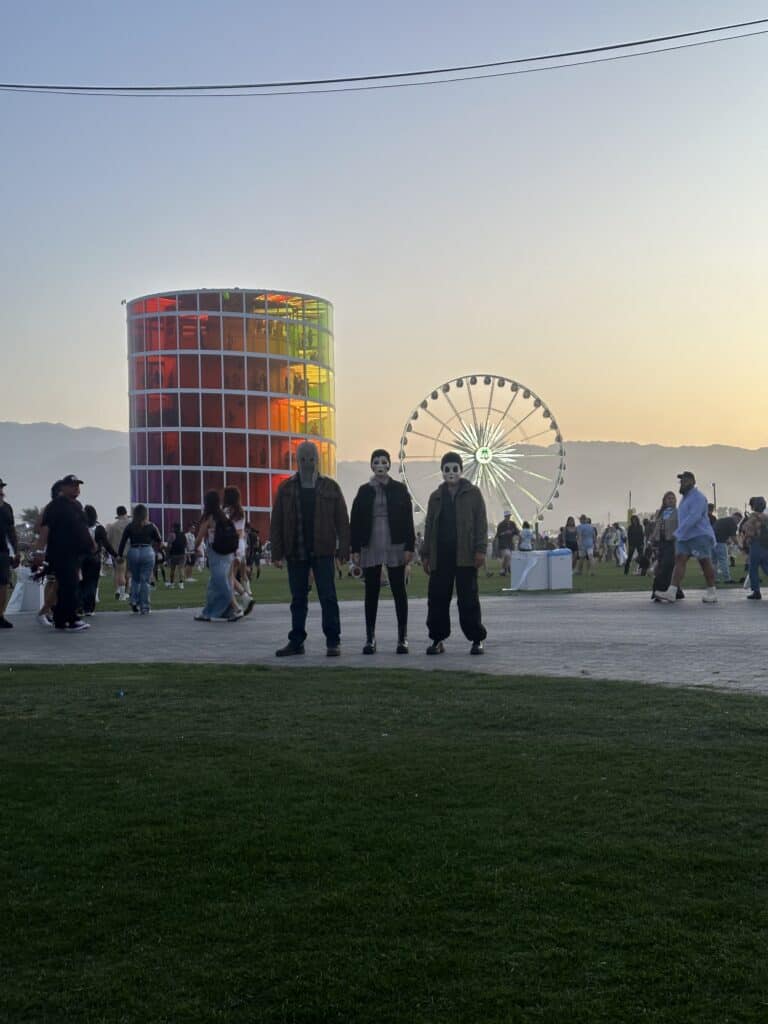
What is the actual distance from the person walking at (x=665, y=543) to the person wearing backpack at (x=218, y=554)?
7341mm

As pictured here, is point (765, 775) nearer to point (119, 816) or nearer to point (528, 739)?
point (528, 739)

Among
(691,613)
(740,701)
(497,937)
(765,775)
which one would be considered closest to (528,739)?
(765,775)

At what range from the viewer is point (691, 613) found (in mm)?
17688

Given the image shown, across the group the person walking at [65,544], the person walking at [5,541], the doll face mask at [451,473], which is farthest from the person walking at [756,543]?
the person walking at [5,541]

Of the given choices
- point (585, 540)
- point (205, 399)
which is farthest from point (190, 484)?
point (585, 540)

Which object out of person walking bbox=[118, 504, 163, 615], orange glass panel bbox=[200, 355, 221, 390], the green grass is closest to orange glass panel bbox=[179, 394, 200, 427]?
orange glass panel bbox=[200, 355, 221, 390]

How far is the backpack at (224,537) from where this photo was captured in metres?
17.5

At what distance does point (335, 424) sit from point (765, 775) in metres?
92.5

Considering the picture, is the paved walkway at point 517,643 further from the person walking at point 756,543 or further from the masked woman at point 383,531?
the person walking at point 756,543

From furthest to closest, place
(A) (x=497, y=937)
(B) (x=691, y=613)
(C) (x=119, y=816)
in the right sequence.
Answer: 1. (B) (x=691, y=613)
2. (C) (x=119, y=816)
3. (A) (x=497, y=937)

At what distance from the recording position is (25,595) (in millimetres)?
22172

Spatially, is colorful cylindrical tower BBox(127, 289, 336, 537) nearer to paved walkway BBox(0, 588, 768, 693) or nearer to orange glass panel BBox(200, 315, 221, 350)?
orange glass panel BBox(200, 315, 221, 350)

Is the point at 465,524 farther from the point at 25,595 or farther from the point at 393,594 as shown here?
the point at 25,595

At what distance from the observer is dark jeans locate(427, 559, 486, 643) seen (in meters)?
12.1
